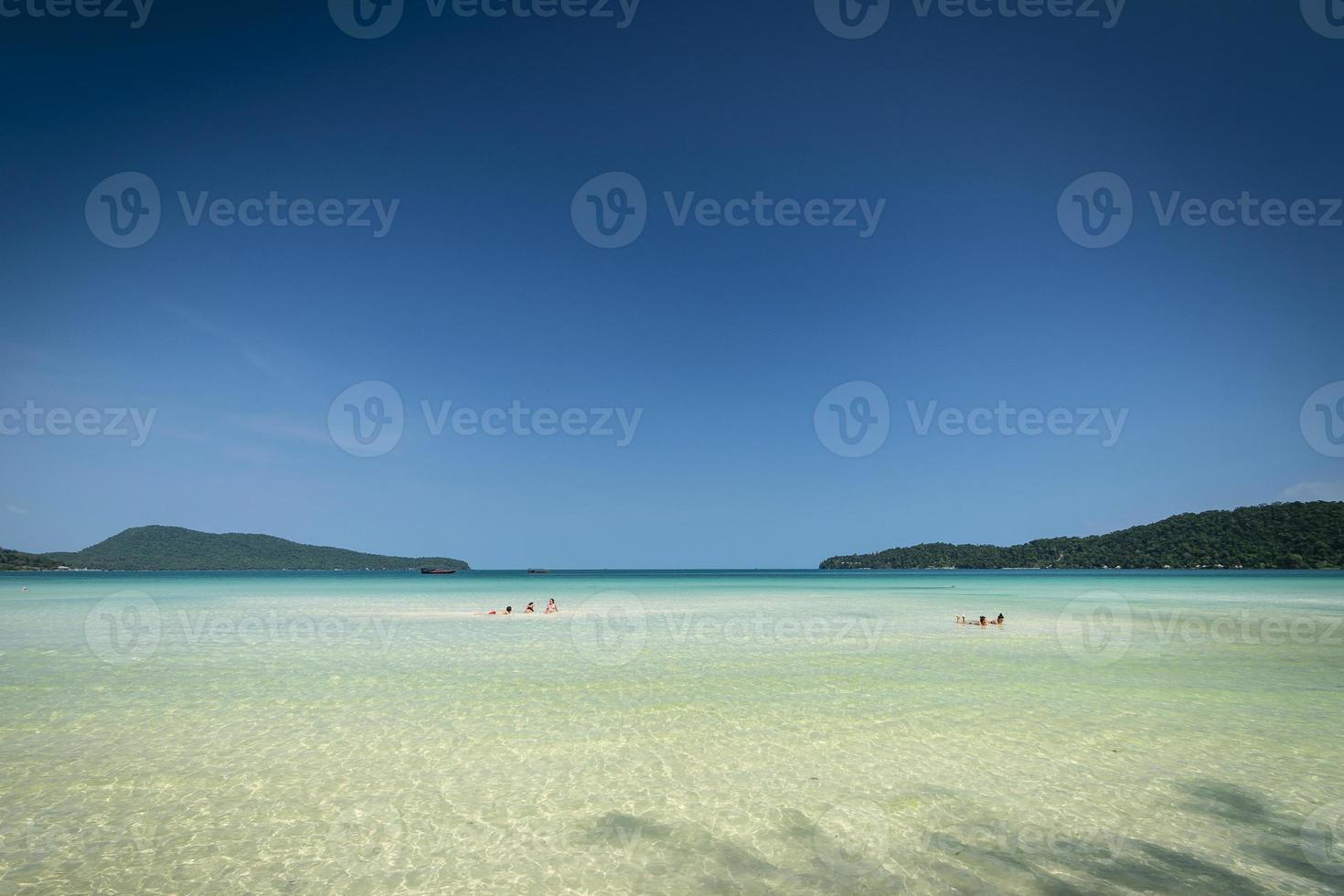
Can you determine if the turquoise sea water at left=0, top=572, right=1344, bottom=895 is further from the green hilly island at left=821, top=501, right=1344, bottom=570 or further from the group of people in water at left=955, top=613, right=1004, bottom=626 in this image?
the green hilly island at left=821, top=501, right=1344, bottom=570

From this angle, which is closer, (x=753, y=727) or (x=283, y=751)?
(x=283, y=751)

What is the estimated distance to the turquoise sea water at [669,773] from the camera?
6027 mm

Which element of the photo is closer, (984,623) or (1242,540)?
(984,623)

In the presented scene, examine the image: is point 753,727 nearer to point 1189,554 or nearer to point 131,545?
point 1189,554

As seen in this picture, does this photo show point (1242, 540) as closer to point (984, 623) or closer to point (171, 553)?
point (984, 623)

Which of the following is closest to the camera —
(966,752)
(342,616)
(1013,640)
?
(966,752)

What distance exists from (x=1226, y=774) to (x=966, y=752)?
3.27 m

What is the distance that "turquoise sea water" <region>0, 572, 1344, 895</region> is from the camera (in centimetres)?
603

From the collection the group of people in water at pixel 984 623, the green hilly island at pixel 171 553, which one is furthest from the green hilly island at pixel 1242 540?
the green hilly island at pixel 171 553

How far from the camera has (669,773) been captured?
8656mm

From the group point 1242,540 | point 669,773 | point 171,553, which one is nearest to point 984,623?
point 669,773

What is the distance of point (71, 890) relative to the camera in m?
5.59

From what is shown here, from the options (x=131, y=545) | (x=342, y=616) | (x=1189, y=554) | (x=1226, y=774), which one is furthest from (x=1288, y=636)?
(x=131, y=545)

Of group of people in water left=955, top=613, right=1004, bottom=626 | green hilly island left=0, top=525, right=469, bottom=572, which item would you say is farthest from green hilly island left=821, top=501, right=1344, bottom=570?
green hilly island left=0, top=525, right=469, bottom=572
